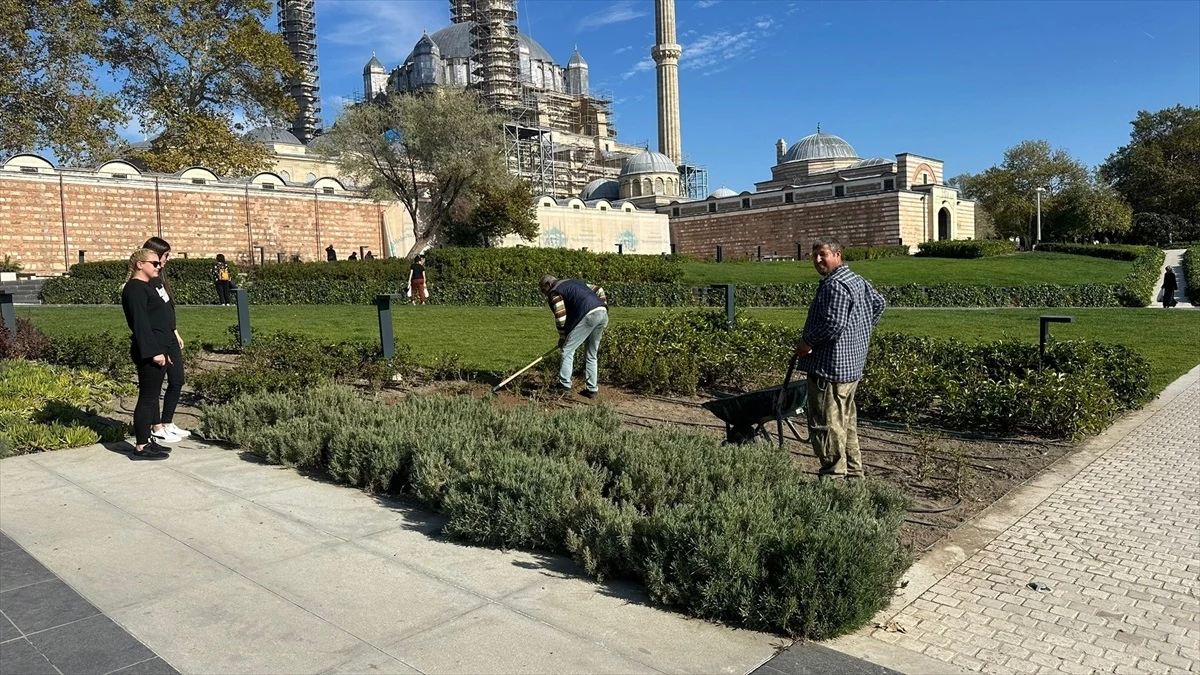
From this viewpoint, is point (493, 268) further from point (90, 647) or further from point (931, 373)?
point (90, 647)

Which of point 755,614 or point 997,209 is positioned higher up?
point 997,209

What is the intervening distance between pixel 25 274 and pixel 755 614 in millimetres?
33379

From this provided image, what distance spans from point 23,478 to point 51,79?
30.7m

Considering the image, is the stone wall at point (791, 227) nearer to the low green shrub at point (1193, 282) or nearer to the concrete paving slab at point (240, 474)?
the low green shrub at point (1193, 282)

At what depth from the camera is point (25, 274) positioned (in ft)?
92.6

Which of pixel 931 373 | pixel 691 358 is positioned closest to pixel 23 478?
pixel 691 358

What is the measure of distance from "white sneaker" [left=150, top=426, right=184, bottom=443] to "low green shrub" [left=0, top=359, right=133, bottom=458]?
23.8 inches

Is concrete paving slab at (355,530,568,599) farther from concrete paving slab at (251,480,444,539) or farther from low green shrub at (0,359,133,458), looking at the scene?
low green shrub at (0,359,133,458)

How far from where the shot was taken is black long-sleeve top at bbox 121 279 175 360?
5.99 m

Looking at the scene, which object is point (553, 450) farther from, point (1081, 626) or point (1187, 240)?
point (1187, 240)

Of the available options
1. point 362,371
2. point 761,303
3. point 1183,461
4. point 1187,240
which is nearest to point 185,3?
point 761,303

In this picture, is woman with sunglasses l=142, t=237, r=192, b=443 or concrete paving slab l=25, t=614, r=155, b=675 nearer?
concrete paving slab l=25, t=614, r=155, b=675

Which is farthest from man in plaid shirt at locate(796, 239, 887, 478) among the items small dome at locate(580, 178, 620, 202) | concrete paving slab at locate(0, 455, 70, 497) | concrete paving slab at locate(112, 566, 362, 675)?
small dome at locate(580, 178, 620, 202)

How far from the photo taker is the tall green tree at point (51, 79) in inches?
1104
